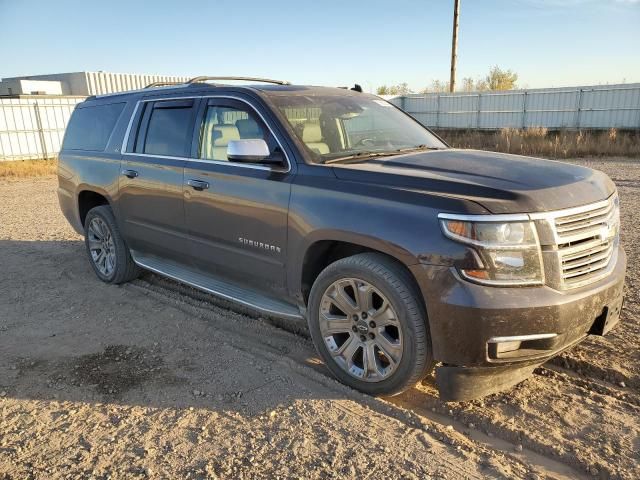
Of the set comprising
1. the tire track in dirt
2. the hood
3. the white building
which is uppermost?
the white building

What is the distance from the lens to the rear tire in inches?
221

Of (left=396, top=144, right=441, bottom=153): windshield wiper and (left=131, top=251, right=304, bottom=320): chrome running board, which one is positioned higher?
(left=396, top=144, right=441, bottom=153): windshield wiper

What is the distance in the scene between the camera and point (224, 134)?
4.31 meters

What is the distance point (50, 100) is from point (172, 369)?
68.8 feet

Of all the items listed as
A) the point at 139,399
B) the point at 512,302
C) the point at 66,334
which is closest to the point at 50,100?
the point at 66,334

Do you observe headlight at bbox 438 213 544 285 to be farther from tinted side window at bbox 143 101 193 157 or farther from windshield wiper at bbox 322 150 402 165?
tinted side window at bbox 143 101 193 157

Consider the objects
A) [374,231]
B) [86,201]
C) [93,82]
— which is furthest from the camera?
[93,82]

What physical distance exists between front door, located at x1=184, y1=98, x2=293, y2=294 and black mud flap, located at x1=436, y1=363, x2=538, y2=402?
138 centimetres

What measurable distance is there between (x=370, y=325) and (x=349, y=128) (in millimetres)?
1729

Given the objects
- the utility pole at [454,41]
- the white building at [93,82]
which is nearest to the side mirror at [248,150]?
the utility pole at [454,41]

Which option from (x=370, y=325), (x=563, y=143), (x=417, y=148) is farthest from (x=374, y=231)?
(x=563, y=143)

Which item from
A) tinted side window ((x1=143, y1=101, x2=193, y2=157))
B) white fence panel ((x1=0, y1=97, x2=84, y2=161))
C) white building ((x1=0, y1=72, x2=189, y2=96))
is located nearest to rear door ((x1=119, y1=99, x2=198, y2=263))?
tinted side window ((x1=143, y1=101, x2=193, y2=157))

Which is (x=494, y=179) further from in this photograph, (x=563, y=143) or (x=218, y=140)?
(x=563, y=143)

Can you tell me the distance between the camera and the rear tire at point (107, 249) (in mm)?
5602
